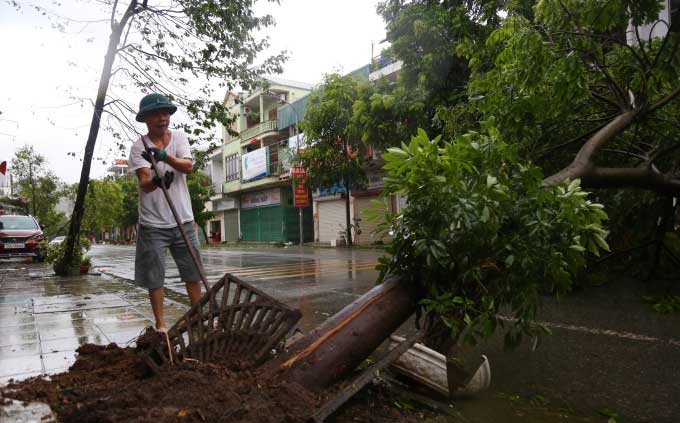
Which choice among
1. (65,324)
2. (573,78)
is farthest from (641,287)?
(65,324)

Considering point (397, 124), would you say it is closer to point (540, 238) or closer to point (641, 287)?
point (641, 287)

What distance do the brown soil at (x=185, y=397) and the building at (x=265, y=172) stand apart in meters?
24.5

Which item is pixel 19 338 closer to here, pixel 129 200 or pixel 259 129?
pixel 259 129

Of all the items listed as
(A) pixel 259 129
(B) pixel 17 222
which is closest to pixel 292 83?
(A) pixel 259 129

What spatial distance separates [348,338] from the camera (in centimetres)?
250

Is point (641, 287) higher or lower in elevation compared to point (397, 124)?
lower

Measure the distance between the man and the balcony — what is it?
2668 cm

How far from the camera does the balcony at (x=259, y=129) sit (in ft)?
101

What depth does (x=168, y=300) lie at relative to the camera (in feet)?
21.0

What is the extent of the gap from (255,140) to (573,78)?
97.3 ft

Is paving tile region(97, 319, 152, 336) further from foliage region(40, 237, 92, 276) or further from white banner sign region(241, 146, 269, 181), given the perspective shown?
white banner sign region(241, 146, 269, 181)

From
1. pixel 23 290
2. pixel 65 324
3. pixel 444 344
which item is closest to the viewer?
pixel 444 344

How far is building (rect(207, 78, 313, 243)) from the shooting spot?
30.0m

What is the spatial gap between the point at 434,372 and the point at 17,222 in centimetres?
1735
